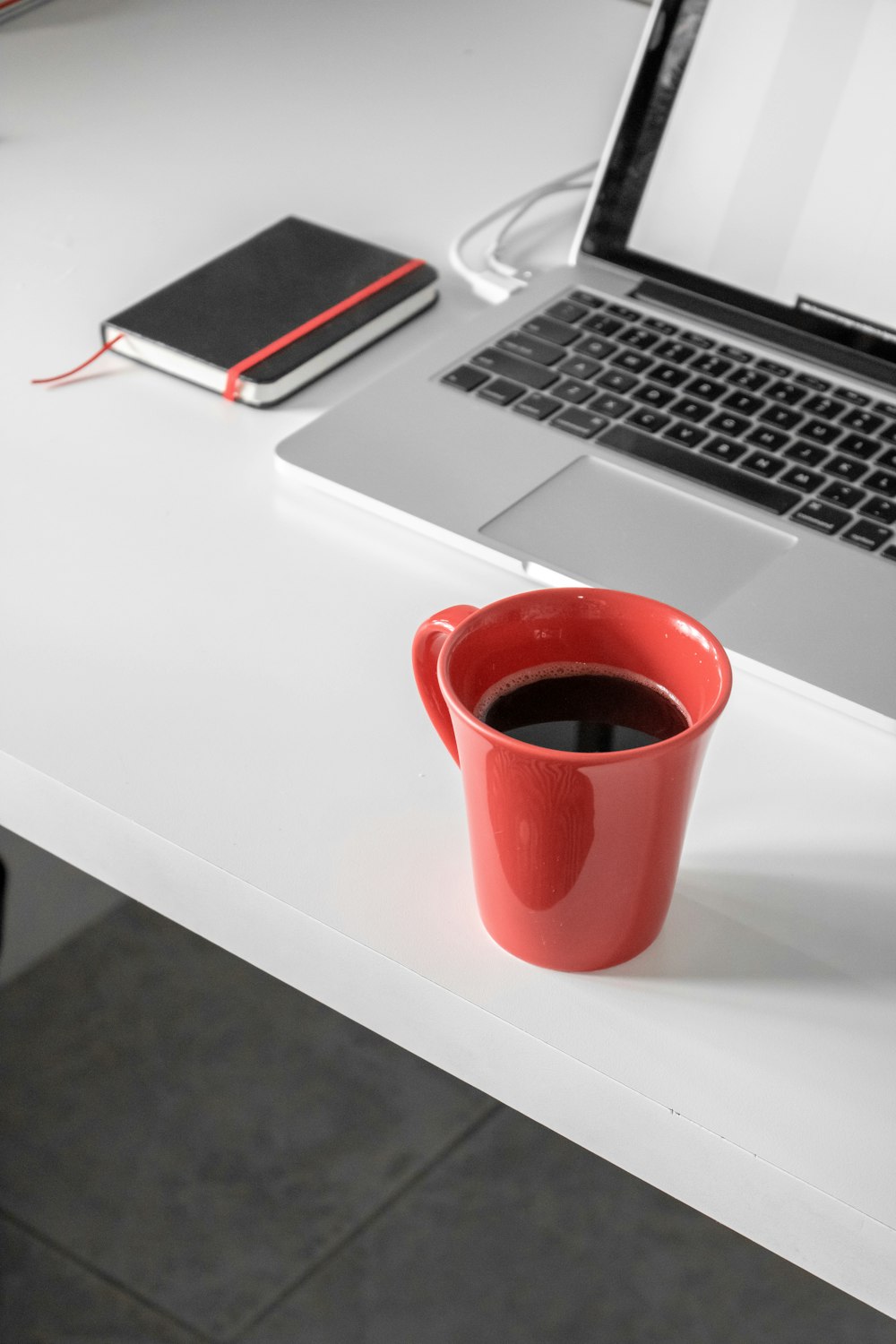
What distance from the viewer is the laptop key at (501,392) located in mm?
703

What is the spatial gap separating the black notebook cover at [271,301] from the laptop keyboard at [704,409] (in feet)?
0.25

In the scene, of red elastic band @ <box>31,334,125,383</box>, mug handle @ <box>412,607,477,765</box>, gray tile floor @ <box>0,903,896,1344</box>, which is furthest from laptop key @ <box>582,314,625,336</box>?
gray tile floor @ <box>0,903,896,1344</box>

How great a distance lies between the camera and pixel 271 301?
2.50 feet

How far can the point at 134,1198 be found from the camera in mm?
1292

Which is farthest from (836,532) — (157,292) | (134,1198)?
(134,1198)

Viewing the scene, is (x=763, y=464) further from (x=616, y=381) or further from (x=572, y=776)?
(x=572, y=776)

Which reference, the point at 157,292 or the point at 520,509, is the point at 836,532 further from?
the point at 157,292

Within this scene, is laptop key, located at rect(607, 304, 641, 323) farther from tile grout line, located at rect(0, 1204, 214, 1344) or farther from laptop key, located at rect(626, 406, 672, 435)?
tile grout line, located at rect(0, 1204, 214, 1344)

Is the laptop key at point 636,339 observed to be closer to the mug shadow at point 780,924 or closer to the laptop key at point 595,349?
the laptop key at point 595,349

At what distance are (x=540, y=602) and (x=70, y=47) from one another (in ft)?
2.85

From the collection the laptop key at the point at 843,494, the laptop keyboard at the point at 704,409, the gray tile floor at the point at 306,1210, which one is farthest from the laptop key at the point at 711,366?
the gray tile floor at the point at 306,1210

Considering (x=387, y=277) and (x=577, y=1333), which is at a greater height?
(x=387, y=277)

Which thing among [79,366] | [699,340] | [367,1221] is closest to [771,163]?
[699,340]

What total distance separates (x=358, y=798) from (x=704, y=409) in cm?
30
